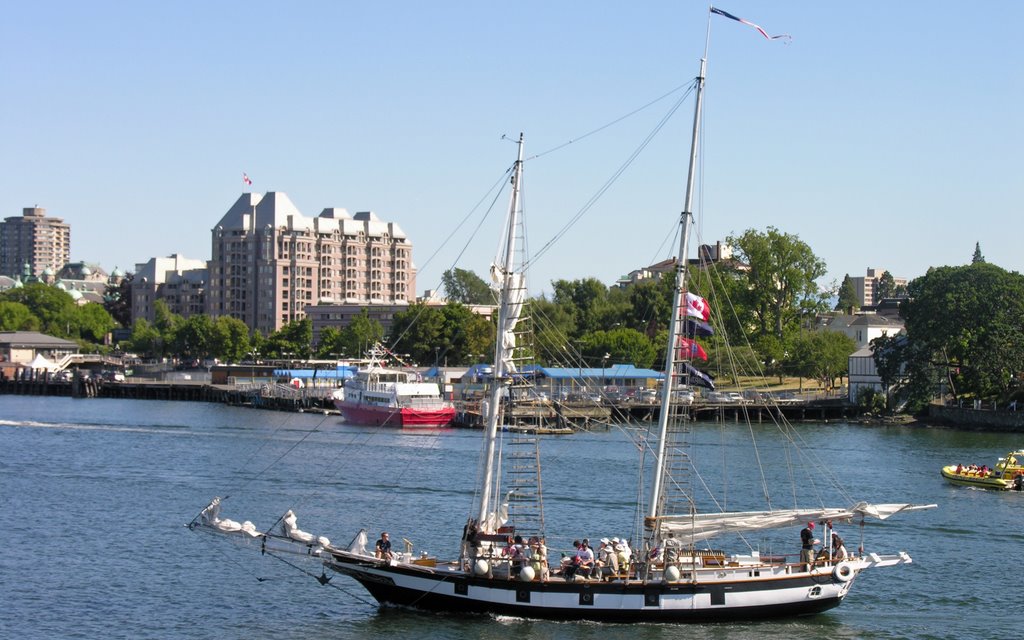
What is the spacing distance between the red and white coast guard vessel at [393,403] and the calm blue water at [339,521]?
25.8ft

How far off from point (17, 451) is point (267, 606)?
50770mm

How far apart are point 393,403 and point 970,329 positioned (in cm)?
4945

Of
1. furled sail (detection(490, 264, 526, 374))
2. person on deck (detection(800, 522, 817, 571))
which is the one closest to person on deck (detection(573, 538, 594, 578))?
furled sail (detection(490, 264, 526, 374))

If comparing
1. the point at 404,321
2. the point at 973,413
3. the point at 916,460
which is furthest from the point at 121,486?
the point at 404,321

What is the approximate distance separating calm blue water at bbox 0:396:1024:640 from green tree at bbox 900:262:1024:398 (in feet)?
29.6

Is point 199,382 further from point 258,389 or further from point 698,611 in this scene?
point 698,611

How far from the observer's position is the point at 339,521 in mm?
57906

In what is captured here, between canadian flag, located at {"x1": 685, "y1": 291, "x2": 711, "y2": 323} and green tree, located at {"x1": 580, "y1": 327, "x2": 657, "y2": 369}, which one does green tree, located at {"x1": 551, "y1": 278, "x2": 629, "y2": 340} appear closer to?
green tree, located at {"x1": 580, "y1": 327, "x2": 657, "y2": 369}

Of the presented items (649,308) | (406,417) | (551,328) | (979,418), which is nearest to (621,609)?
(406,417)

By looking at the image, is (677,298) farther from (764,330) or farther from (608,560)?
(764,330)

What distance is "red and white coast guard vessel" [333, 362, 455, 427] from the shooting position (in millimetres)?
115250

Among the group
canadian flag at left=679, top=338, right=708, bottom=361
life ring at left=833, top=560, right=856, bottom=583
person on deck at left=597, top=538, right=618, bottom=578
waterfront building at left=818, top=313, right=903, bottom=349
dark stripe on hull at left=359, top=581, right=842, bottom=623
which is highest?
waterfront building at left=818, top=313, right=903, bottom=349

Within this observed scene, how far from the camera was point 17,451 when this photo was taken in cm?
8675

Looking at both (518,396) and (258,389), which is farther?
(258,389)
